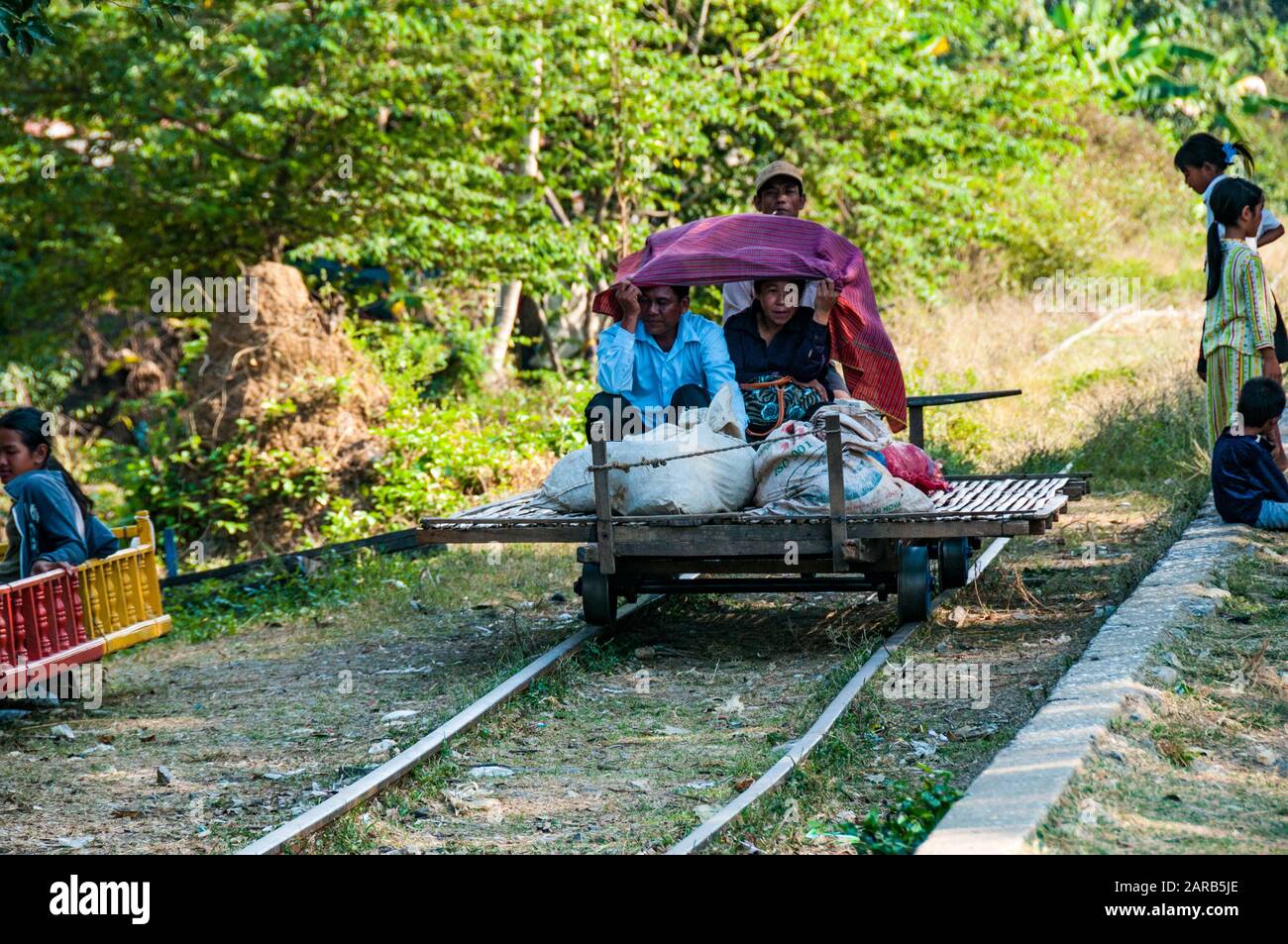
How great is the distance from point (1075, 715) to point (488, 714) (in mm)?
2760

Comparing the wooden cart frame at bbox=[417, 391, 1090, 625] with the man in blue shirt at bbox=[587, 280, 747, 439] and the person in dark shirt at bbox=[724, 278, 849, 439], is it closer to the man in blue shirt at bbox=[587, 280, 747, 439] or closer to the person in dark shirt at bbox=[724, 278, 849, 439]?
the man in blue shirt at bbox=[587, 280, 747, 439]

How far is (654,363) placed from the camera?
344 inches

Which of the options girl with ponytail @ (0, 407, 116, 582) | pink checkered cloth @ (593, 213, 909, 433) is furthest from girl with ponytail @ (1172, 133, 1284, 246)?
girl with ponytail @ (0, 407, 116, 582)

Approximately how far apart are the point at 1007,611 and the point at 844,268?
7.53 ft

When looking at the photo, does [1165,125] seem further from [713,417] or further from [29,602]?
[29,602]

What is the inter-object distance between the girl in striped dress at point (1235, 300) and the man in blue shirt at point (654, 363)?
3303mm

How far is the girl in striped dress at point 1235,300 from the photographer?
917cm

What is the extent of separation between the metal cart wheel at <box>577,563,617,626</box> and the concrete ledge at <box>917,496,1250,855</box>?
275 centimetres

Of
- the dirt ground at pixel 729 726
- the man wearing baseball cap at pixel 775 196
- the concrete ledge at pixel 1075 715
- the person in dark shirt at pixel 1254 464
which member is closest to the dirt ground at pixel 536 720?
the dirt ground at pixel 729 726

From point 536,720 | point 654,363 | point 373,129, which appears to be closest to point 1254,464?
point 654,363

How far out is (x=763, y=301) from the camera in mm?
8797

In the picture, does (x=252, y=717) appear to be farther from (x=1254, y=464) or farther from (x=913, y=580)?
(x=1254, y=464)

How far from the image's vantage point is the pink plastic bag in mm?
8109
